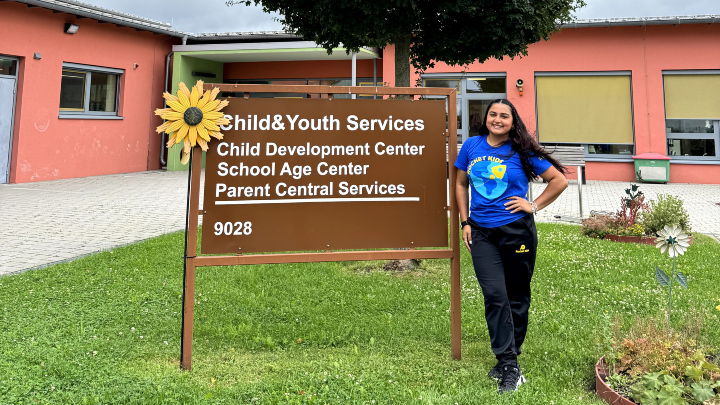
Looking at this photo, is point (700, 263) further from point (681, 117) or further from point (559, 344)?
point (681, 117)

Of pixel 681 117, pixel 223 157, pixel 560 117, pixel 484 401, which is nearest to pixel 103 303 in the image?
pixel 223 157

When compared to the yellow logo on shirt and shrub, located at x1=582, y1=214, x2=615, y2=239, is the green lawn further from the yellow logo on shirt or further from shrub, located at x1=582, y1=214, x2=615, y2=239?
shrub, located at x1=582, y1=214, x2=615, y2=239

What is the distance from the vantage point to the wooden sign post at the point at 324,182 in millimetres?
3193

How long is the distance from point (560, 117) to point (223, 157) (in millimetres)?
15373

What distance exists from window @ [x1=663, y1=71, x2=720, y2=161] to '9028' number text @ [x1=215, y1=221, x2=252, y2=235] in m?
16.5

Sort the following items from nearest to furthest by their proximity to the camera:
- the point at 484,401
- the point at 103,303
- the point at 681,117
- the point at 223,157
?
the point at 484,401 < the point at 223,157 < the point at 103,303 < the point at 681,117

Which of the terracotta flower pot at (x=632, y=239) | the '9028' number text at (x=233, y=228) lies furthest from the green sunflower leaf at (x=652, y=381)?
the terracotta flower pot at (x=632, y=239)

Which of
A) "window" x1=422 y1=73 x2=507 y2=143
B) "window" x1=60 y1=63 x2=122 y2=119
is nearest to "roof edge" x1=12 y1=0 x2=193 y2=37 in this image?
"window" x1=60 y1=63 x2=122 y2=119

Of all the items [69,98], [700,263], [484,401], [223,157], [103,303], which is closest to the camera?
[484,401]

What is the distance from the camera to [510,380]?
2885mm

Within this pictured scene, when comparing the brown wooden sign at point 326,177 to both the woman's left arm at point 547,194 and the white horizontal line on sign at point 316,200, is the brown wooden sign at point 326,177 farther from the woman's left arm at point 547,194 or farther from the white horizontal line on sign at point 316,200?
the woman's left arm at point 547,194

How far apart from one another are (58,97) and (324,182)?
13318mm

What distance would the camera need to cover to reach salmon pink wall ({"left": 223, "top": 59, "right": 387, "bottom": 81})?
18.5m

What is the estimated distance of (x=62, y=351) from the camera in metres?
3.31
